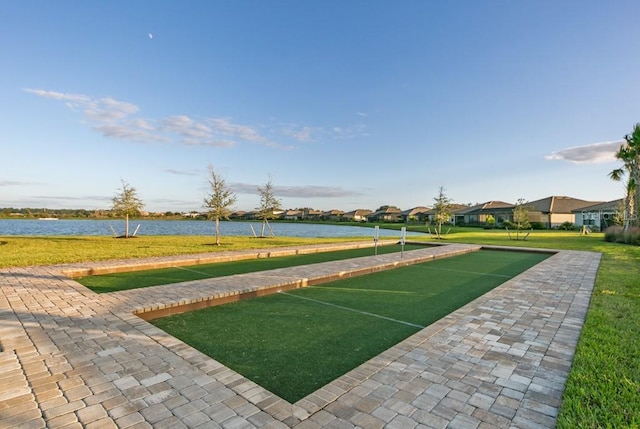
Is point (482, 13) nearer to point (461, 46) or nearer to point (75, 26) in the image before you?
point (461, 46)

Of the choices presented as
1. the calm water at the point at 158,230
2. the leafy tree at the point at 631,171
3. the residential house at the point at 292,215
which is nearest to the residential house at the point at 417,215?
the calm water at the point at 158,230

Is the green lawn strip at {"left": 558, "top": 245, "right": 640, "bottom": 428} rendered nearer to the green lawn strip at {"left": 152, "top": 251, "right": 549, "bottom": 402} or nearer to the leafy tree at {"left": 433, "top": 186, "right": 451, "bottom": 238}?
the green lawn strip at {"left": 152, "top": 251, "right": 549, "bottom": 402}

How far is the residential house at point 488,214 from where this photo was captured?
4534 centimetres

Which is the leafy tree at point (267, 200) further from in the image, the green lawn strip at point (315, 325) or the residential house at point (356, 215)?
the residential house at point (356, 215)

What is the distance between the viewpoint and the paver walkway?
2029mm

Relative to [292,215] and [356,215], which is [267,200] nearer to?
[356,215]

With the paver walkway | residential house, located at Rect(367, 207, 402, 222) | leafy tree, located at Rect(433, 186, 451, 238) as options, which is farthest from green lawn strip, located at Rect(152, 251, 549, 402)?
residential house, located at Rect(367, 207, 402, 222)

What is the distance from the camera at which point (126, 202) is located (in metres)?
21.3

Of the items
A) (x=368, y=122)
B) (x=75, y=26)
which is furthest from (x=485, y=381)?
(x=368, y=122)

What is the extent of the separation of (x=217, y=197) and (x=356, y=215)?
79.0m

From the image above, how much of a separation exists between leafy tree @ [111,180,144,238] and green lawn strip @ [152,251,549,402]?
19735mm

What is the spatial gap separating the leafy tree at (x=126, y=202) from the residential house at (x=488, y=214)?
4205cm

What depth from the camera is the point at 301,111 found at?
21969mm

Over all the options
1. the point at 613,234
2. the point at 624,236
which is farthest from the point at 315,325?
the point at 613,234
